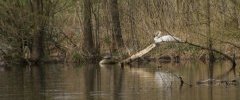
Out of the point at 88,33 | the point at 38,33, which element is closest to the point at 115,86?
the point at 38,33

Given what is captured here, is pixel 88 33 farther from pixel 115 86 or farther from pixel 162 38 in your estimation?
pixel 115 86

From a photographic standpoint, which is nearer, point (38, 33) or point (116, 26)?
point (38, 33)

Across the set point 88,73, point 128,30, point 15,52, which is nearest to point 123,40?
point 128,30

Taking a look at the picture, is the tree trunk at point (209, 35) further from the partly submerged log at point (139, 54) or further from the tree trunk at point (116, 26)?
the tree trunk at point (116, 26)

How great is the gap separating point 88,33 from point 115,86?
70.5 feet

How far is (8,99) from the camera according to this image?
23.0m

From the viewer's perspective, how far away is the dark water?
22.7 meters

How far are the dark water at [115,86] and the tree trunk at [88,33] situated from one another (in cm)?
907

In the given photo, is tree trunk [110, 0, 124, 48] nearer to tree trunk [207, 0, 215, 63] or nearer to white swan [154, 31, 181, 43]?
white swan [154, 31, 181, 43]

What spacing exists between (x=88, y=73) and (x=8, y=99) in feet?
40.6

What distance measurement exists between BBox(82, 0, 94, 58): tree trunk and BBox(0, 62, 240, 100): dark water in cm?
907

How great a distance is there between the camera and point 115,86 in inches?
1048

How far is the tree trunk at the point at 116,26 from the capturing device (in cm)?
4679

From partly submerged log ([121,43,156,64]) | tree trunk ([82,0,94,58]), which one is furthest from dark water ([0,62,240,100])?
tree trunk ([82,0,94,58])
